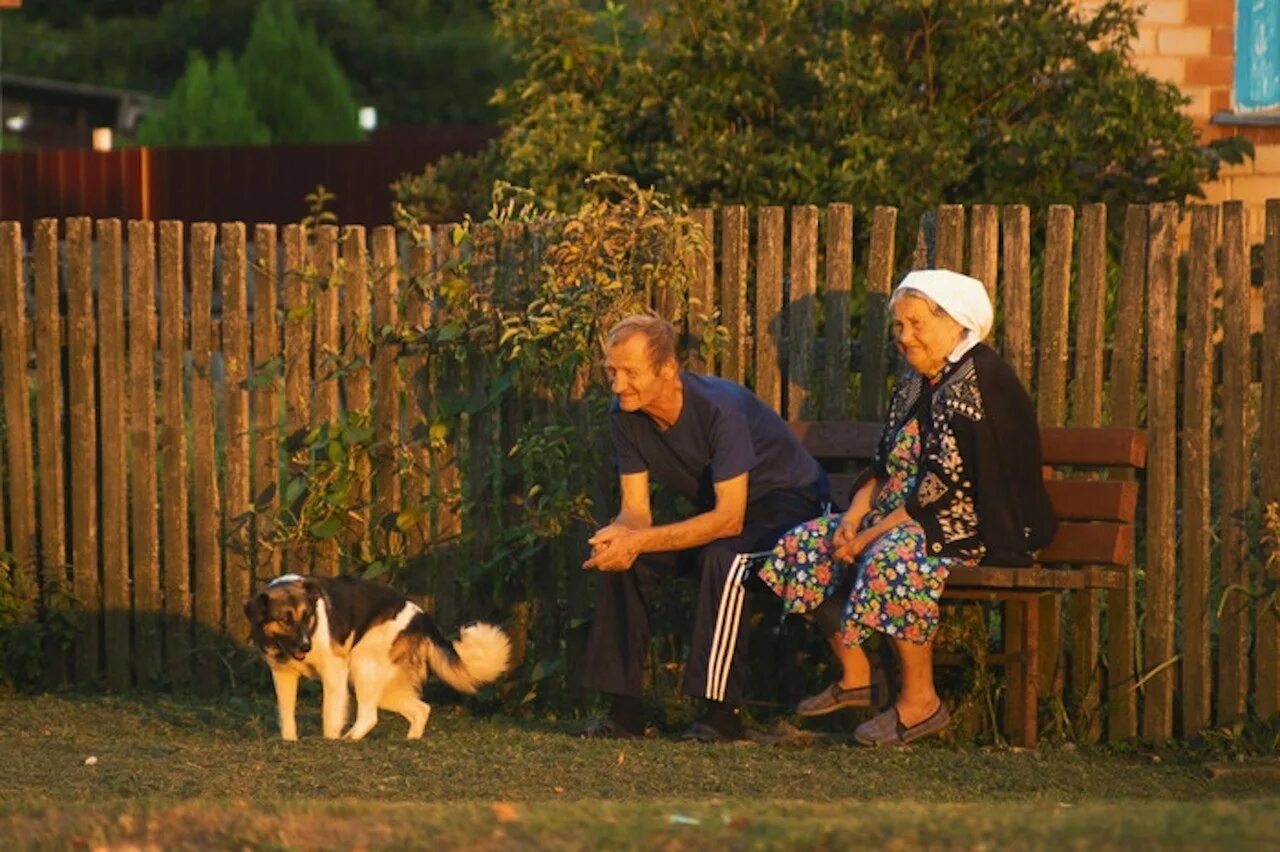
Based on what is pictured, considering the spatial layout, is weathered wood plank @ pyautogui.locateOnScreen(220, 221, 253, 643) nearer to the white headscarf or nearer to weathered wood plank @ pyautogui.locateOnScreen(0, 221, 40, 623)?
weathered wood plank @ pyautogui.locateOnScreen(0, 221, 40, 623)

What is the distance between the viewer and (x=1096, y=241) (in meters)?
8.31

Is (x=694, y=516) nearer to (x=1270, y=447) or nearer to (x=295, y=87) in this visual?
(x=1270, y=447)

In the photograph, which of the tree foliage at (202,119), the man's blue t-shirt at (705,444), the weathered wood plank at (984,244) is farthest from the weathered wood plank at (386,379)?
the tree foliage at (202,119)

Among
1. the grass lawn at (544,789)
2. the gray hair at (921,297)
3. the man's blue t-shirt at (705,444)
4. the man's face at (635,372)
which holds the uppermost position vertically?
the gray hair at (921,297)

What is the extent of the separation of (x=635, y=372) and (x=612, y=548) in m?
0.58

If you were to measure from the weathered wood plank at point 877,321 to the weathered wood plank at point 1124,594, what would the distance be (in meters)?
0.81

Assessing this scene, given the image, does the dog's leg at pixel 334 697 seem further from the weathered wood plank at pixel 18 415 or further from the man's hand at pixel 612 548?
the weathered wood plank at pixel 18 415

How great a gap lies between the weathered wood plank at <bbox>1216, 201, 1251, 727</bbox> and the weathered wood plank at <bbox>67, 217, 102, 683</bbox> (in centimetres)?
427

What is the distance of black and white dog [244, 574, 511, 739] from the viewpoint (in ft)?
26.3

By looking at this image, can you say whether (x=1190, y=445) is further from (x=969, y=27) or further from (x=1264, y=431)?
(x=969, y=27)

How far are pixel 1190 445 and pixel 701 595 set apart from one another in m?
1.71

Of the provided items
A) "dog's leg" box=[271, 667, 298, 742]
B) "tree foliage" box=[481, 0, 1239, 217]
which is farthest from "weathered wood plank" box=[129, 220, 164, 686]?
"tree foliage" box=[481, 0, 1239, 217]

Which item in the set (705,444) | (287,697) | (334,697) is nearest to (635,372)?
(705,444)

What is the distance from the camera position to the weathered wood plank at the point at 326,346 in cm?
913
